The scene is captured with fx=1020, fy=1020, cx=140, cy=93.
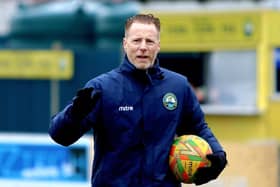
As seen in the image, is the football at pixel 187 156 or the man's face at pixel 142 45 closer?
the man's face at pixel 142 45

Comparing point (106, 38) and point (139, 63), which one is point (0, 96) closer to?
point (106, 38)

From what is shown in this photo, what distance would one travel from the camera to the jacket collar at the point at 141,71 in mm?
4699

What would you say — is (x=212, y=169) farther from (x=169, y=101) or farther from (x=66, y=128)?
(x=66, y=128)

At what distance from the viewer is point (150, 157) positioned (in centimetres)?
470

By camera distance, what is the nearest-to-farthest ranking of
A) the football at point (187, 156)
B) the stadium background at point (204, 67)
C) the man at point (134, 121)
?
the man at point (134, 121) → the football at point (187, 156) → the stadium background at point (204, 67)

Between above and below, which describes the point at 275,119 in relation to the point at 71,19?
below

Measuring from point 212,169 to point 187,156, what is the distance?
5.4 inches

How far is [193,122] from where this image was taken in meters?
4.89

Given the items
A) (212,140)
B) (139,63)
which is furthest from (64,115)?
(212,140)

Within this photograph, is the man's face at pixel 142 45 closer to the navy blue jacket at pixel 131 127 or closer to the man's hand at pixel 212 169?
the navy blue jacket at pixel 131 127

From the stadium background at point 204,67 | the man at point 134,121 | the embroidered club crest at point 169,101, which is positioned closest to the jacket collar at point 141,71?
the man at point 134,121

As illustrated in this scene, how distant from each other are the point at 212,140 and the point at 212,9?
39.7 ft

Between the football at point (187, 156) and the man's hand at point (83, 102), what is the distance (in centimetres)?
50

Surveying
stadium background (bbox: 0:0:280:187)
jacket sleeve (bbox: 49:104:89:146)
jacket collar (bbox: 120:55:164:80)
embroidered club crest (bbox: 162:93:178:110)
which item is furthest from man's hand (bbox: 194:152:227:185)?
stadium background (bbox: 0:0:280:187)
